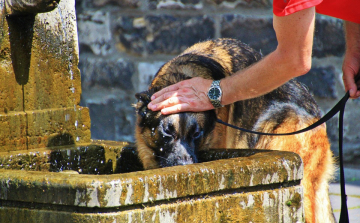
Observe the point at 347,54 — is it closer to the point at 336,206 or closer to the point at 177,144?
the point at 177,144

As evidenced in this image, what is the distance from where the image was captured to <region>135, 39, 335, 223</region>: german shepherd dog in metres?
3.55

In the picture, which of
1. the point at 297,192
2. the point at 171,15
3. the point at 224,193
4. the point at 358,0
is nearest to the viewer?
the point at 224,193

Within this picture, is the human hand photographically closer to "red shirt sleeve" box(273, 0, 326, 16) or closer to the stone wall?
"red shirt sleeve" box(273, 0, 326, 16)

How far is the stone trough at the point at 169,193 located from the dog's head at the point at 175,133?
0.66 metres

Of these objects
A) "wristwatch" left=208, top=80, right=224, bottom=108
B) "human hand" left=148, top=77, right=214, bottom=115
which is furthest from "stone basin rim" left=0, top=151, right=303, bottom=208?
"human hand" left=148, top=77, right=214, bottom=115

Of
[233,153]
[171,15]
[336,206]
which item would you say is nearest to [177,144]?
[233,153]

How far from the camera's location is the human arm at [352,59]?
9.77ft

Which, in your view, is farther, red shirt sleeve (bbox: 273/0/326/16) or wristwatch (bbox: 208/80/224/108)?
wristwatch (bbox: 208/80/224/108)

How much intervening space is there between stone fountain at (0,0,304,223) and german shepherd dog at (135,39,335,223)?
0.30 m

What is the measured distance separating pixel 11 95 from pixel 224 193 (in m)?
1.81

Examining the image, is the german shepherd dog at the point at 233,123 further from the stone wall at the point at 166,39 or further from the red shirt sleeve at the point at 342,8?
the stone wall at the point at 166,39

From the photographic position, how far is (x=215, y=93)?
3082 millimetres

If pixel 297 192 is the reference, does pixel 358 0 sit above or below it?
above

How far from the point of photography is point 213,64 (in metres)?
3.98
